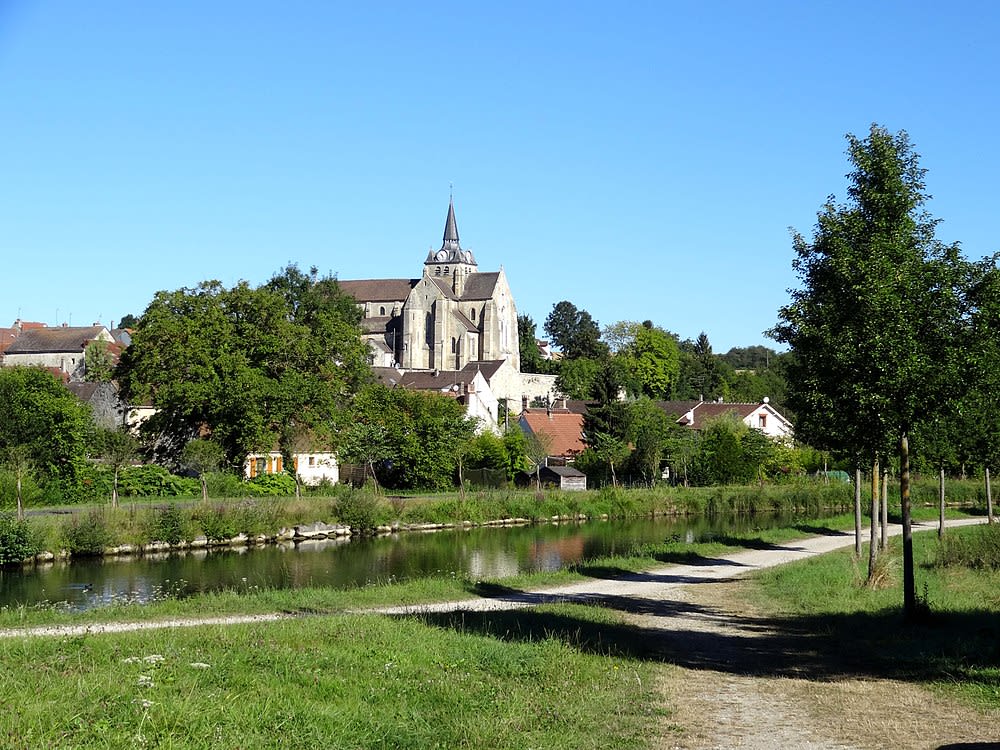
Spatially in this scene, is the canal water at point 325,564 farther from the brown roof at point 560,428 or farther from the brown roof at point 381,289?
the brown roof at point 381,289

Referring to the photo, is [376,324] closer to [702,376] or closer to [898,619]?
[702,376]

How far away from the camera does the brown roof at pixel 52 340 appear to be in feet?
372

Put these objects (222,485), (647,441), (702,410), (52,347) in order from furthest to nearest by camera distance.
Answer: (52,347), (702,410), (647,441), (222,485)

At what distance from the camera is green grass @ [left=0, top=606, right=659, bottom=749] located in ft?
28.5

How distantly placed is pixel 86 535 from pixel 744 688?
2775 centimetres

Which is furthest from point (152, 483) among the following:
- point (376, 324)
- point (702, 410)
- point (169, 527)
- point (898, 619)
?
point (376, 324)

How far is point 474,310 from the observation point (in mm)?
128125

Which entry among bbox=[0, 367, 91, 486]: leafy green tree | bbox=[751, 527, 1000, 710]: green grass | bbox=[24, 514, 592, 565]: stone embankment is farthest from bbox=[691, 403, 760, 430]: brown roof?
bbox=[751, 527, 1000, 710]: green grass

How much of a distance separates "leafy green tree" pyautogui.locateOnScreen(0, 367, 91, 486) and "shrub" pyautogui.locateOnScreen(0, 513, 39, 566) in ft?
41.0

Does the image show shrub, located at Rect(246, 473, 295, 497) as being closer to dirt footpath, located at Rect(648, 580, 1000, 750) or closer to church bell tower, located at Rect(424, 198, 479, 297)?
dirt footpath, located at Rect(648, 580, 1000, 750)

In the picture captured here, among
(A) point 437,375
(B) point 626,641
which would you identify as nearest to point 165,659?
(B) point 626,641

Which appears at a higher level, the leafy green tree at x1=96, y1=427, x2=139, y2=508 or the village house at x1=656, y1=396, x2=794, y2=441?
A: the village house at x1=656, y1=396, x2=794, y2=441

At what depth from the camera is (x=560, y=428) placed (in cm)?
8012

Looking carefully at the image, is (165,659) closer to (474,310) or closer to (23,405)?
(23,405)
